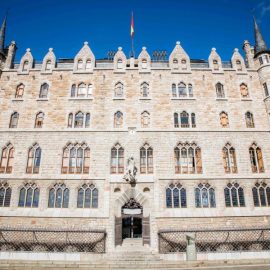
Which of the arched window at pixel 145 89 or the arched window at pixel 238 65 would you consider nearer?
the arched window at pixel 145 89

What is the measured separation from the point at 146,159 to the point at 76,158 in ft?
19.4

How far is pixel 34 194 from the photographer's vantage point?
1791 cm

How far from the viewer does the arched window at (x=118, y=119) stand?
1986 cm

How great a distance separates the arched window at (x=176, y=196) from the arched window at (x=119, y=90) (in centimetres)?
940

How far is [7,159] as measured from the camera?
62.0 feet

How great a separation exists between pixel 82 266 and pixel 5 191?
9575 mm

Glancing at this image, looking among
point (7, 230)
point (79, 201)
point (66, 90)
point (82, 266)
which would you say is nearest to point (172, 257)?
point (82, 266)

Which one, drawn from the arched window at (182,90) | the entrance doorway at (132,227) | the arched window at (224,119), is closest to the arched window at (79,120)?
the entrance doorway at (132,227)

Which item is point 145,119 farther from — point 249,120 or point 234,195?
point 234,195

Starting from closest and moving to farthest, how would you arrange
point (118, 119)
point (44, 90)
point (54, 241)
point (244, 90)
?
point (54, 241) → point (118, 119) → point (44, 90) → point (244, 90)

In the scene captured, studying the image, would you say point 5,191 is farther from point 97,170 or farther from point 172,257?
point 172,257

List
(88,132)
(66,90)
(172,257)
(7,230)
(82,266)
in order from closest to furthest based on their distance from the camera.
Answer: (82,266), (172,257), (7,230), (88,132), (66,90)

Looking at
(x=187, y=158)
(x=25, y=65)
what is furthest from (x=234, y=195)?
(x=25, y=65)

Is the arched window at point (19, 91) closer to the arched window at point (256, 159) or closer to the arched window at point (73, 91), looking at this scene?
the arched window at point (73, 91)
